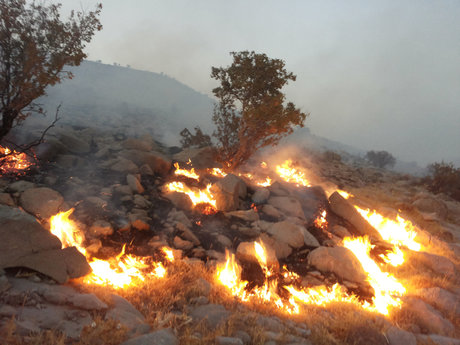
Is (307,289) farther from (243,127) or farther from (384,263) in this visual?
(243,127)

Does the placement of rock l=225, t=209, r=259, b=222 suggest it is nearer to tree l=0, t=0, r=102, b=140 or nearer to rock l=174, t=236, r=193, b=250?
rock l=174, t=236, r=193, b=250

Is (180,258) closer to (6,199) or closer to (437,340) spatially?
(6,199)

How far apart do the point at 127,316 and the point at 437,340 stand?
5010 mm

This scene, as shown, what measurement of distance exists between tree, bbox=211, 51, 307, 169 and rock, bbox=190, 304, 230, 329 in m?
8.32

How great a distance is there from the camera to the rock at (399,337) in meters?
3.71

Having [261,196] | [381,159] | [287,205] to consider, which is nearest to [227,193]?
[261,196]

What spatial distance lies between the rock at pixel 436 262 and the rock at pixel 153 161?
9.39 m

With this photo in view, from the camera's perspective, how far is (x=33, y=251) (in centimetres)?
365

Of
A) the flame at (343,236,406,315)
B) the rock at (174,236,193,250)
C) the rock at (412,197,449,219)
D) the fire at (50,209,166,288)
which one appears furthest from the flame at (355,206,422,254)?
the fire at (50,209,166,288)

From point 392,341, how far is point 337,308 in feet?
3.08

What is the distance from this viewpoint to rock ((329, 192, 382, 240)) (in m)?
8.54

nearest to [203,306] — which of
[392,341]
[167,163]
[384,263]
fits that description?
[392,341]

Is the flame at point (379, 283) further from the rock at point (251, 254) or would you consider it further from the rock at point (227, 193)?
the rock at point (227, 193)

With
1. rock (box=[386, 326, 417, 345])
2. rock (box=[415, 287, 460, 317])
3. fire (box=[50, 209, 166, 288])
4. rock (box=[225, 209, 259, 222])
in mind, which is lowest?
fire (box=[50, 209, 166, 288])
